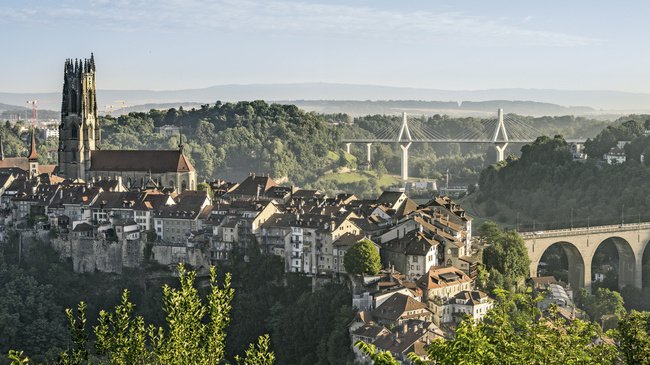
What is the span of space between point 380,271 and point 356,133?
8256cm

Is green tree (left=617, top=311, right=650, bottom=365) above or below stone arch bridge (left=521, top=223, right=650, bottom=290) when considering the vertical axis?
above

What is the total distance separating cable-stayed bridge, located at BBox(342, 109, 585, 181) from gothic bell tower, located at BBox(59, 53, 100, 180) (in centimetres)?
4504

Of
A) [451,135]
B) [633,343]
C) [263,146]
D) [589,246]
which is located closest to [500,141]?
[263,146]

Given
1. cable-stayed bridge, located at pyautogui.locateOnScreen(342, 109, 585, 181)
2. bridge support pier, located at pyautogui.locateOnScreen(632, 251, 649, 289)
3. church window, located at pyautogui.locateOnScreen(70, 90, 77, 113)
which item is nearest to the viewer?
bridge support pier, located at pyautogui.locateOnScreen(632, 251, 649, 289)

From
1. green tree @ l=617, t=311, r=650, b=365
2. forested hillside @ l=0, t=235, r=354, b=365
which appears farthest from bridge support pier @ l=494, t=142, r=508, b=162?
green tree @ l=617, t=311, r=650, b=365

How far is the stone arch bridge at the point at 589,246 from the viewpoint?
167 feet

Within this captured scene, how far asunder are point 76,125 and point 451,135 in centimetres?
7979

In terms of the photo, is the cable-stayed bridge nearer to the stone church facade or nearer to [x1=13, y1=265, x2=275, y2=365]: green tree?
the stone church facade

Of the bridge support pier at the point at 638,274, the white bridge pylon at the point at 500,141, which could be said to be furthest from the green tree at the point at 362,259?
the white bridge pylon at the point at 500,141

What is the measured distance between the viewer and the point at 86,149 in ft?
208

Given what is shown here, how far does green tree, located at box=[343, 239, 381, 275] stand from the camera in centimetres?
3819

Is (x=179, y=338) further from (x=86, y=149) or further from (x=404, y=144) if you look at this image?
(x=404, y=144)

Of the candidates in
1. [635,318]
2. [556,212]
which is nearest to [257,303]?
[635,318]

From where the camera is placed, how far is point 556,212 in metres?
66.2
